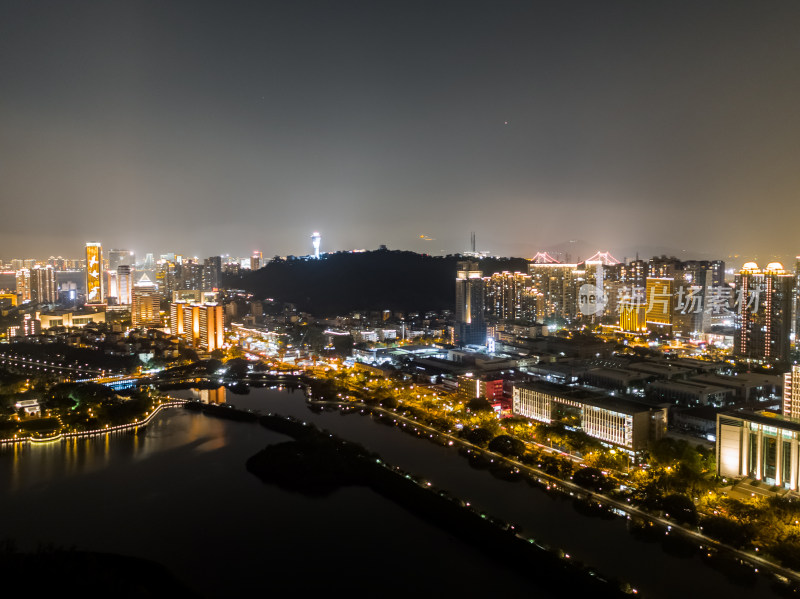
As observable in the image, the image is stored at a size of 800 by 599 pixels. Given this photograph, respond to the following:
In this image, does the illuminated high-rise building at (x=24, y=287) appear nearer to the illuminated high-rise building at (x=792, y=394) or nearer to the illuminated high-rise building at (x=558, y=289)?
the illuminated high-rise building at (x=558, y=289)

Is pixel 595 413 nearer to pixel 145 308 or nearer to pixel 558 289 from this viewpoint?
pixel 558 289

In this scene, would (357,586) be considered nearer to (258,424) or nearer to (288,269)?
(258,424)

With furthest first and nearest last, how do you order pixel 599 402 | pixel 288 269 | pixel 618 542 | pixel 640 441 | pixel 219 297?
pixel 288 269 → pixel 219 297 → pixel 599 402 → pixel 640 441 → pixel 618 542

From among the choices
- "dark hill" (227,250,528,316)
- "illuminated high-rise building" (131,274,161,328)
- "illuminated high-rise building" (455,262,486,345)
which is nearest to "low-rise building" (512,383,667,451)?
"illuminated high-rise building" (455,262,486,345)

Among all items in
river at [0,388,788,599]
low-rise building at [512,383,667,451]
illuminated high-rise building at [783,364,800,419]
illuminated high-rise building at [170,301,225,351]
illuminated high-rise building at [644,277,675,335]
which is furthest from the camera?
illuminated high-rise building at [644,277,675,335]

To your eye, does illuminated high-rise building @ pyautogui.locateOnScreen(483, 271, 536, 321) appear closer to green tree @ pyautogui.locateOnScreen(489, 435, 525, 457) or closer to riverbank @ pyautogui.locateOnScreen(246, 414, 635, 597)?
green tree @ pyautogui.locateOnScreen(489, 435, 525, 457)

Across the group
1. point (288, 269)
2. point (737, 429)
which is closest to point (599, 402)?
point (737, 429)

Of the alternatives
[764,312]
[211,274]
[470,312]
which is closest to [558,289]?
[470,312]
